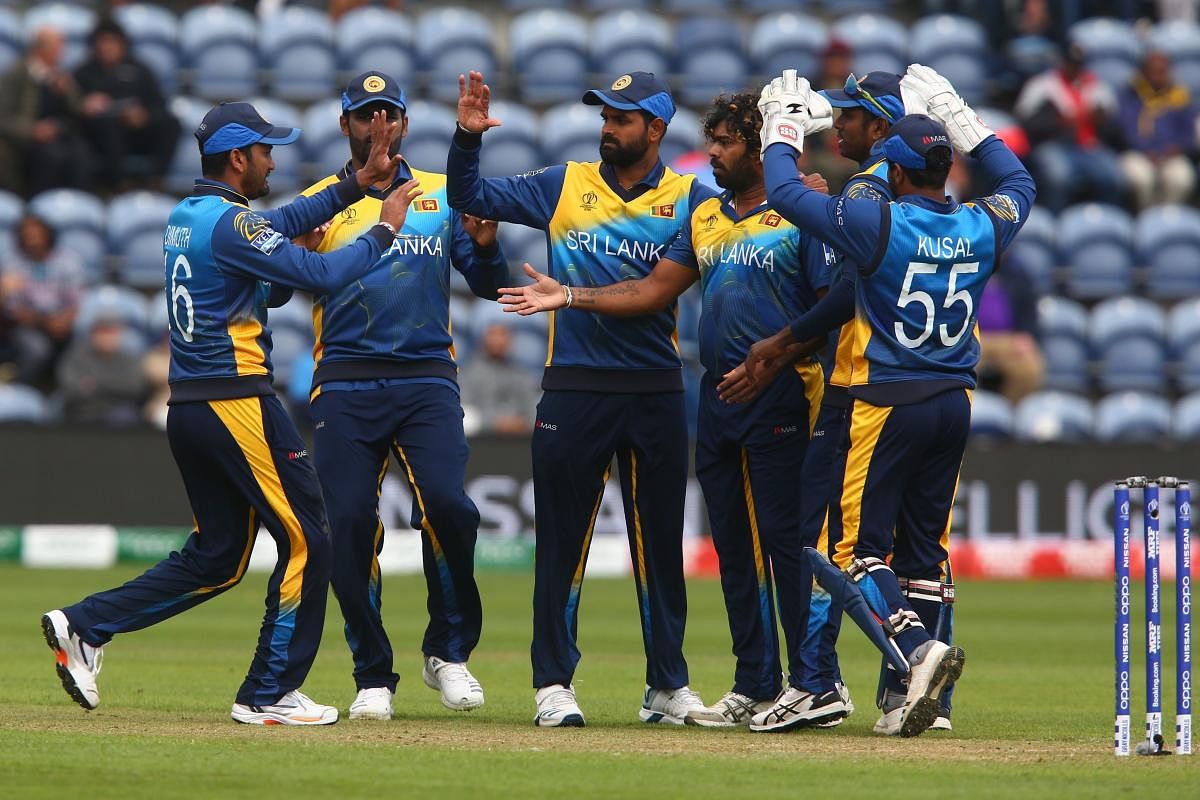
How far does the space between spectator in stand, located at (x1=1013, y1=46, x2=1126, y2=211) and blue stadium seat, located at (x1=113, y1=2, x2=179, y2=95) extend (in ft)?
27.6

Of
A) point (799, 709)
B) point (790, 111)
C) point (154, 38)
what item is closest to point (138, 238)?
point (154, 38)

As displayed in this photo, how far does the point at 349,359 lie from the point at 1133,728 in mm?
3399

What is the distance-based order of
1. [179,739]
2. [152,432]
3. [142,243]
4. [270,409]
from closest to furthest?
[179,739], [270,409], [152,432], [142,243]

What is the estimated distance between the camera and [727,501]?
7516 mm

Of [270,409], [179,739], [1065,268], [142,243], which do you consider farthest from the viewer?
[1065,268]

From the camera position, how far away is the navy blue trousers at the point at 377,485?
24.9 feet

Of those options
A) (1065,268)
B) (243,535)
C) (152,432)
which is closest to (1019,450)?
(1065,268)

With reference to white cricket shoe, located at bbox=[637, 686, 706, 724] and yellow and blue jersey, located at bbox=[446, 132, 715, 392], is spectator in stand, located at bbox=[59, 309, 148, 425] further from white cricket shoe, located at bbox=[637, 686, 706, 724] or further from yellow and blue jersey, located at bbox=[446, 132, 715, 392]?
white cricket shoe, located at bbox=[637, 686, 706, 724]

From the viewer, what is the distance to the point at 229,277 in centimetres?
702

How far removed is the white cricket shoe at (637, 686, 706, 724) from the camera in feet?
24.6

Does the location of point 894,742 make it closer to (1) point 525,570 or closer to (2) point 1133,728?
(2) point 1133,728

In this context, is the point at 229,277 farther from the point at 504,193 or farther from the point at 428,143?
the point at 428,143

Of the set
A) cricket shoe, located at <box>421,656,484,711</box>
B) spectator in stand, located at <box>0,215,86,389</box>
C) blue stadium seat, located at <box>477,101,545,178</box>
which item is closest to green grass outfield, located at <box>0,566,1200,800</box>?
cricket shoe, located at <box>421,656,484,711</box>

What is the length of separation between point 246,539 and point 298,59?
1231cm
